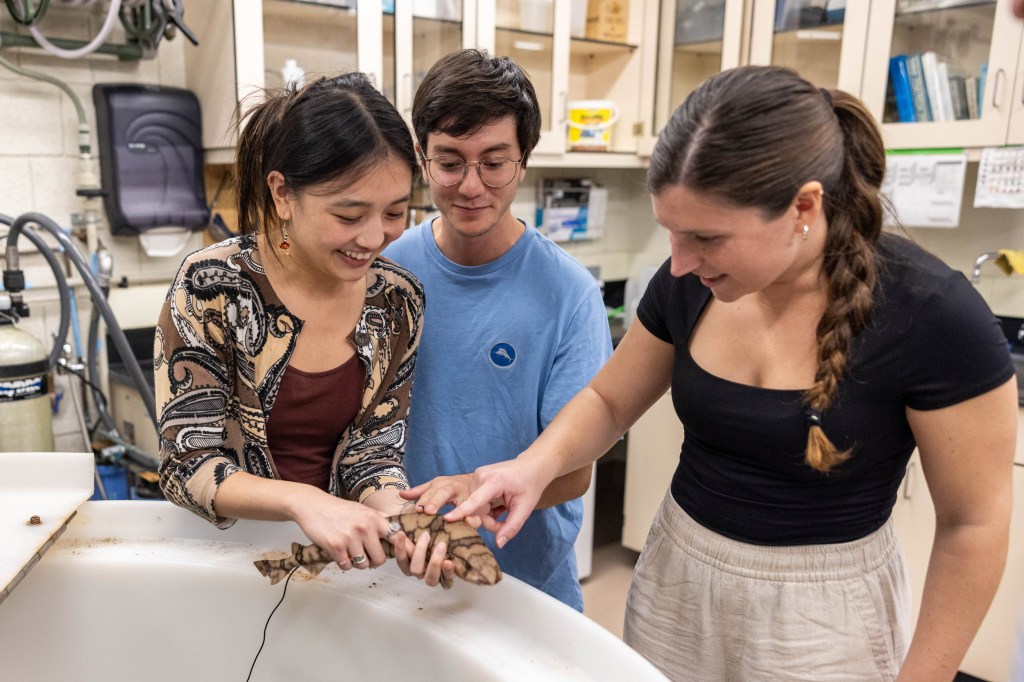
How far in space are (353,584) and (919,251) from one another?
0.70 m

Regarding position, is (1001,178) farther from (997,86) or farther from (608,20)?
(608,20)

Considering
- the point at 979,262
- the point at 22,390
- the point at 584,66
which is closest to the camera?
the point at 22,390

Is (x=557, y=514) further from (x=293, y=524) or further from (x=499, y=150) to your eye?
(x=499, y=150)

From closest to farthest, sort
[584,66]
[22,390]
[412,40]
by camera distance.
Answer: [22,390] < [412,40] < [584,66]

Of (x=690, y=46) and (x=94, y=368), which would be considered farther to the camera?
(x=690, y=46)

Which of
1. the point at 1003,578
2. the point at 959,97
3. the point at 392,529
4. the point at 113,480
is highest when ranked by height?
the point at 959,97

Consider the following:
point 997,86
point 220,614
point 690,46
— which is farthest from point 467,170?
point 690,46

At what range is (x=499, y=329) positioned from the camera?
1.12m

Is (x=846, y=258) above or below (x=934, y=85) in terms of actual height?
below

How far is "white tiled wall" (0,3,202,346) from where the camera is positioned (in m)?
1.88

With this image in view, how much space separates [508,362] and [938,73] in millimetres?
1739

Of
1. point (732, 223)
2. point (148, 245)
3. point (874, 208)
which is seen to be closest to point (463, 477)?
point (732, 223)

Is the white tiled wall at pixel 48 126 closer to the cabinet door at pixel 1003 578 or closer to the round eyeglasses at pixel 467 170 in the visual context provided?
the round eyeglasses at pixel 467 170

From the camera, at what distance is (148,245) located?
2090 mm
